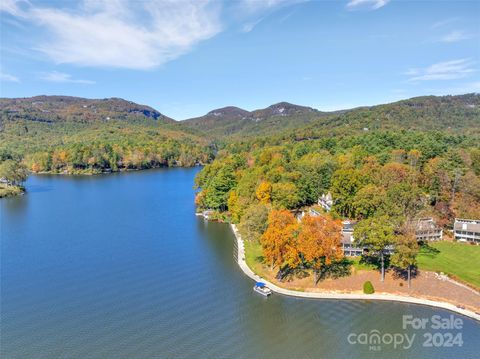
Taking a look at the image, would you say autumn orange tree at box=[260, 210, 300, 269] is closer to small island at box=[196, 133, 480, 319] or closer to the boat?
small island at box=[196, 133, 480, 319]

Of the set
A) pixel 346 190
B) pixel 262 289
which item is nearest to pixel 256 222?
pixel 262 289

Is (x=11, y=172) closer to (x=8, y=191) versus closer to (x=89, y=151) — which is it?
(x=8, y=191)

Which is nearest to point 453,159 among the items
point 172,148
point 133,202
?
point 133,202

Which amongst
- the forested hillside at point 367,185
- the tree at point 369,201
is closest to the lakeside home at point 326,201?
the forested hillside at point 367,185

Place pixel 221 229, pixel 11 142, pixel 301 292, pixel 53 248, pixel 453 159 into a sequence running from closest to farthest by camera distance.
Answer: pixel 301 292 → pixel 53 248 → pixel 221 229 → pixel 453 159 → pixel 11 142

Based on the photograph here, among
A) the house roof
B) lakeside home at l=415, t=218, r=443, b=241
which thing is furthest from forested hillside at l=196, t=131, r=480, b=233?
the house roof

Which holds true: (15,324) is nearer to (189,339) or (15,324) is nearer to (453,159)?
(189,339)
